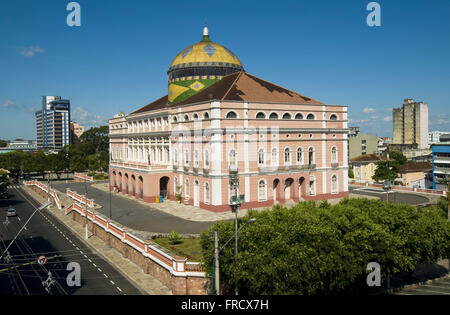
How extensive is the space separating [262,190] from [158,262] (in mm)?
24382

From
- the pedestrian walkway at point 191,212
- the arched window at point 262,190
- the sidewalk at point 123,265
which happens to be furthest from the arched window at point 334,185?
the sidewalk at point 123,265

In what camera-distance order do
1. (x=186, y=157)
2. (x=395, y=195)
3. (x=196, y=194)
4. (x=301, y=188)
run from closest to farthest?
1. (x=196, y=194)
2. (x=186, y=157)
3. (x=301, y=188)
4. (x=395, y=195)

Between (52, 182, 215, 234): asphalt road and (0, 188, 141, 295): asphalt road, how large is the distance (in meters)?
5.44

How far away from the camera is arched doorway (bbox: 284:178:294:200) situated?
5678 cm

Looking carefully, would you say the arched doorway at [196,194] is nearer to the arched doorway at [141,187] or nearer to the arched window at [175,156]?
the arched window at [175,156]

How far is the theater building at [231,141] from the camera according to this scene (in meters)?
51.4

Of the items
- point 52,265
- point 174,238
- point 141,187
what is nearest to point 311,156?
point 141,187

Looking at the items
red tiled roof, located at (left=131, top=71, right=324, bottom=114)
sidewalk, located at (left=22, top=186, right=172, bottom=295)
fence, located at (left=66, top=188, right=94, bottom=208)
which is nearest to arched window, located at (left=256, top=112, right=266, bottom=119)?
red tiled roof, located at (left=131, top=71, right=324, bottom=114)

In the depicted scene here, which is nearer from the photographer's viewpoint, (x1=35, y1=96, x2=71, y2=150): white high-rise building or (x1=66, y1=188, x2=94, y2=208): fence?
(x1=66, y1=188, x2=94, y2=208): fence

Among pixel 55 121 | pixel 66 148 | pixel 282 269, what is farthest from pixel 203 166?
pixel 55 121

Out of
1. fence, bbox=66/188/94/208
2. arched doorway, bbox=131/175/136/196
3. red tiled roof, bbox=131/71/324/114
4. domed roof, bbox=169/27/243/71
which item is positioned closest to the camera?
red tiled roof, bbox=131/71/324/114

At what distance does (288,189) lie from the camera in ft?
187

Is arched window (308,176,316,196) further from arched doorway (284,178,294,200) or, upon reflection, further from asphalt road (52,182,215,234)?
asphalt road (52,182,215,234)

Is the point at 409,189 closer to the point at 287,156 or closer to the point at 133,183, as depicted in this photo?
the point at 287,156
